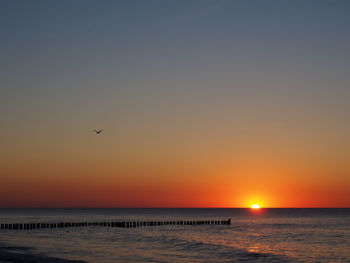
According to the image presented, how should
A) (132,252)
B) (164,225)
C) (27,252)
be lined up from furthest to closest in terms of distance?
(164,225), (132,252), (27,252)

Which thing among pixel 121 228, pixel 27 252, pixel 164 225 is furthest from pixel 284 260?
pixel 164 225

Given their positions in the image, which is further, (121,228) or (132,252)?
(121,228)

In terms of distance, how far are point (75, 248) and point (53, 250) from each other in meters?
3.00

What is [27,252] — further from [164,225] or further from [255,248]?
[164,225]

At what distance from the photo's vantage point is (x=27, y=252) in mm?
45719

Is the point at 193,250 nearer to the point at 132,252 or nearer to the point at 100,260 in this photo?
the point at 132,252

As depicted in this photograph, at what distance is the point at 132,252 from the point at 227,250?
11562 millimetres

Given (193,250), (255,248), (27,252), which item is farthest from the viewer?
(255,248)

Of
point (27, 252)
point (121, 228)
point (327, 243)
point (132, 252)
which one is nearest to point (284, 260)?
point (132, 252)

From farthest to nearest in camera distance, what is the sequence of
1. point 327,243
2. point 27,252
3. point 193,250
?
point 327,243 < point 193,250 < point 27,252

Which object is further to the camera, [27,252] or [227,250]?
[227,250]

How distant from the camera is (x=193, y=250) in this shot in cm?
5247

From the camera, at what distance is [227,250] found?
175ft

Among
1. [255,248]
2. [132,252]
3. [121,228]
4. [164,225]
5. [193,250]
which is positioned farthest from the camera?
[164,225]
